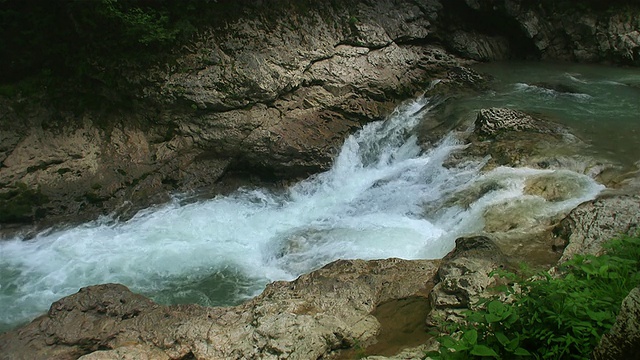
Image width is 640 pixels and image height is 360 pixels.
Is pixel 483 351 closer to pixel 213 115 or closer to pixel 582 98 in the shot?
pixel 213 115

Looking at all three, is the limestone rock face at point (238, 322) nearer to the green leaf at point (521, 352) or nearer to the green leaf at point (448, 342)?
the green leaf at point (448, 342)

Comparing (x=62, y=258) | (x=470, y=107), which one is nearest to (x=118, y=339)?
(x=62, y=258)

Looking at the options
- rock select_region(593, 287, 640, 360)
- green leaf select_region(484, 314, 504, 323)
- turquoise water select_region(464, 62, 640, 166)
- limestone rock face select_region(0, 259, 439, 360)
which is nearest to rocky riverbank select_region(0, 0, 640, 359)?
limestone rock face select_region(0, 259, 439, 360)

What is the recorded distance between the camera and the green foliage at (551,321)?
262cm

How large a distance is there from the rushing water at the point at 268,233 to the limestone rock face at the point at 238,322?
3.25ft

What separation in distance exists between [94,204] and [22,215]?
1.05 metres

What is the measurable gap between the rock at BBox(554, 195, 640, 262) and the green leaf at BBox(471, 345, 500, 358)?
2324mm

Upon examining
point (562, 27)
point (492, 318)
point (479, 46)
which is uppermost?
point (562, 27)

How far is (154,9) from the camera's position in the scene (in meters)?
8.34

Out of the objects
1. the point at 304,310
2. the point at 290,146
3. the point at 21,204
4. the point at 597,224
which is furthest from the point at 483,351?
the point at 21,204

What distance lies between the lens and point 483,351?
103 inches

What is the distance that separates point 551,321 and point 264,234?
5.09 m

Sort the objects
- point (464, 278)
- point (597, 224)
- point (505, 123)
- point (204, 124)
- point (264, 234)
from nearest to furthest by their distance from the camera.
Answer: point (464, 278)
point (597, 224)
point (264, 234)
point (505, 123)
point (204, 124)

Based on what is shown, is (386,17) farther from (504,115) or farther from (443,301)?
(443,301)
